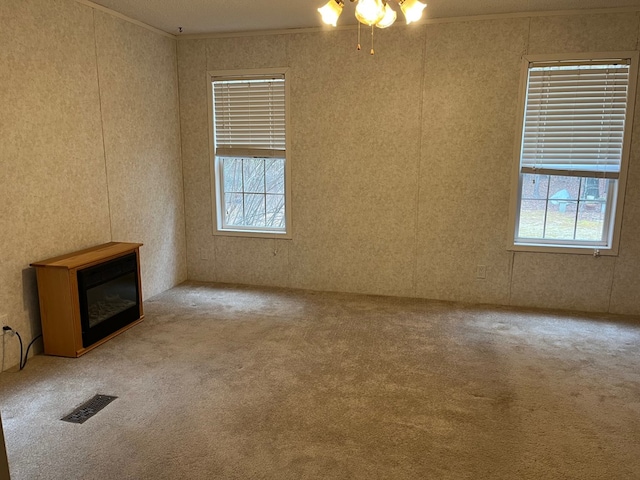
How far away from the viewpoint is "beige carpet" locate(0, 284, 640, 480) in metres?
2.13

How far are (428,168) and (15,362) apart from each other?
372 centimetres

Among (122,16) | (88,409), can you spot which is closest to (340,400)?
(88,409)

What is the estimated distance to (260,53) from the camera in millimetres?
4543

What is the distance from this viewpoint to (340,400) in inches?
105

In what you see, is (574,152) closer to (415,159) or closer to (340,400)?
(415,159)

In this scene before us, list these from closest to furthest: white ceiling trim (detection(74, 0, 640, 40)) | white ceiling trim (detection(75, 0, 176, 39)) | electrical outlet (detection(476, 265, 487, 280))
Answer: white ceiling trim (detection(75, 0, 176, 39))
white ceiling trim (detection(74, 0, 640, 40))
electrical outlet (detection(476, 265, 487, 280))

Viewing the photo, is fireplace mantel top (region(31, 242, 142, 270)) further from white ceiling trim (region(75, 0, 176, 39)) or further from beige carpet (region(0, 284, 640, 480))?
white ceiling trim (region(75, 0, 176, 39))

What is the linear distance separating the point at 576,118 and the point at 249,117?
3.11 meters

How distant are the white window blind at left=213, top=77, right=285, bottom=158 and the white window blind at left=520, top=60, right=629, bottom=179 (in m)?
2.38

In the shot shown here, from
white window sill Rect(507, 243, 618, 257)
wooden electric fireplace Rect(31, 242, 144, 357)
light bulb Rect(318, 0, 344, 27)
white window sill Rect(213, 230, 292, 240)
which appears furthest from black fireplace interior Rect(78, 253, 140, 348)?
white window sill Rect(507, 243, 618, 257)

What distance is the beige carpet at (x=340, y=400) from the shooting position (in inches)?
83.9

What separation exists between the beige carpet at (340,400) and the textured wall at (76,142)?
30.9 inches

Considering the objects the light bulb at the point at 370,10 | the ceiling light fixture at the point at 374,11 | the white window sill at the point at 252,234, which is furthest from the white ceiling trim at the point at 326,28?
the light bulb at the point at 370,10

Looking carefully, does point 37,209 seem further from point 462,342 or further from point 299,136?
point 462,342
